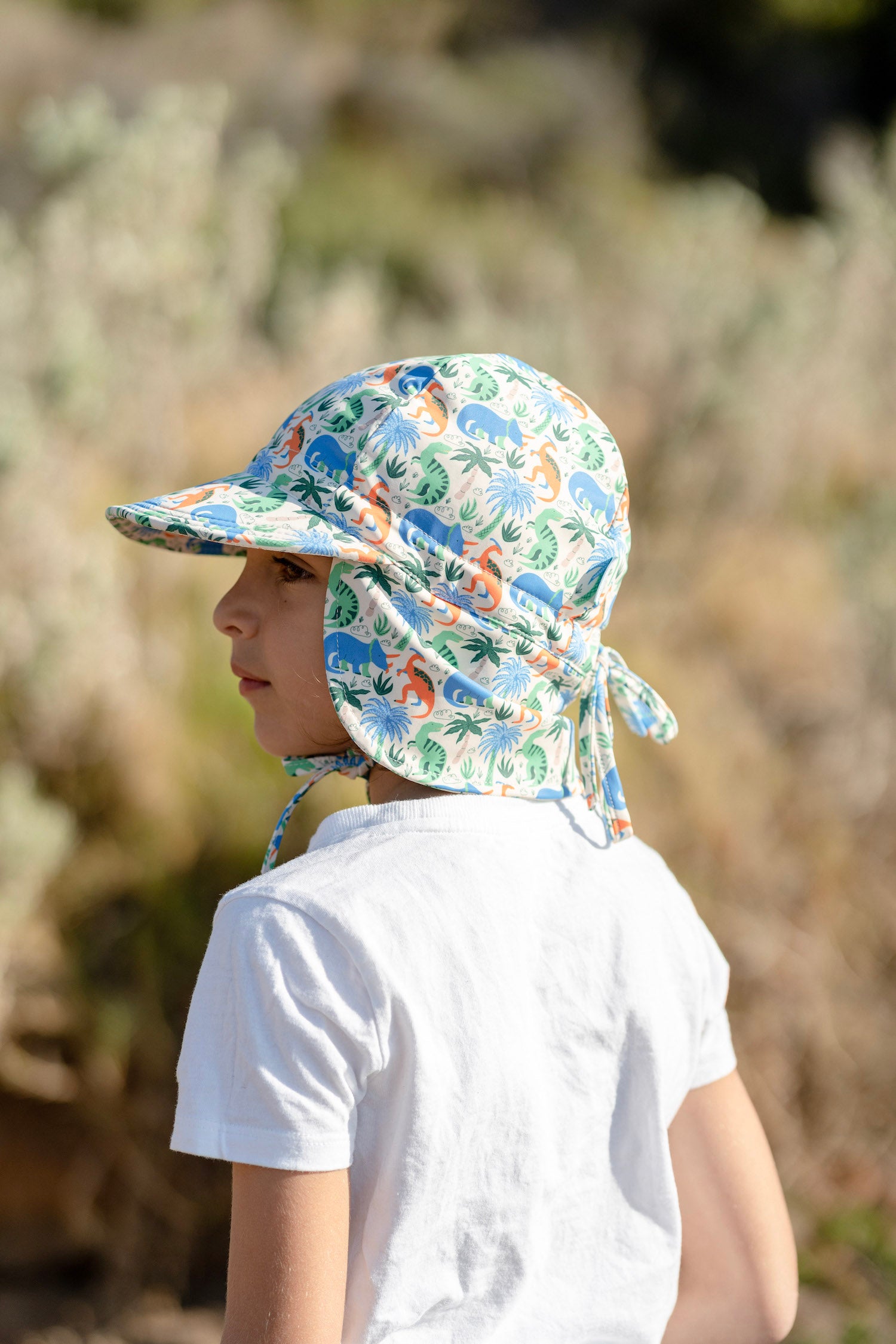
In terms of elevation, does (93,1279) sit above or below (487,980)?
below

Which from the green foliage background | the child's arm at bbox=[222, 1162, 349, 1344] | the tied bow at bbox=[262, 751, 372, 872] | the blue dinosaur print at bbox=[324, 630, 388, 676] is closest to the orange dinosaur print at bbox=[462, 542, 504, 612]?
the blue dinosaur print at bbox=[324, 630, 388, 676]

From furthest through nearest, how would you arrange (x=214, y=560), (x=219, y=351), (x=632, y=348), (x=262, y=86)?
1. (x=262, y=86)
2. (x=632, y=348)
3. (x=219, y=351)
4. (x=214, y=560)

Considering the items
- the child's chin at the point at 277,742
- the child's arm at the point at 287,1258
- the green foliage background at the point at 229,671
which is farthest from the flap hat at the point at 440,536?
the green foliage background at the point at 229,671

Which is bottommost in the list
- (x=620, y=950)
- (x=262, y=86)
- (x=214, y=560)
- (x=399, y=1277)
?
(x=399, y=1277)

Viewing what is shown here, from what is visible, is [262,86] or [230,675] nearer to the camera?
[230,675]

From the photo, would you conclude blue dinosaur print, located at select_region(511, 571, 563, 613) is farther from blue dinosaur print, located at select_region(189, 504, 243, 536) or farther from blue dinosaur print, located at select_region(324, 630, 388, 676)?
blue dinosaur print, located at select_region(189, 504, 243, 536)

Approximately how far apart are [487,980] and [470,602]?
36 centimetres

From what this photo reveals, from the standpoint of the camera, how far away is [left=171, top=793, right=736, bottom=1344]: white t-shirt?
964 millimetres

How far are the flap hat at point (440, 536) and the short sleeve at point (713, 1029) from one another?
0.91ft

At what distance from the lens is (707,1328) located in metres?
1.37

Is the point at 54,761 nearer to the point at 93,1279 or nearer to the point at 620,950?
the point at 93,1279

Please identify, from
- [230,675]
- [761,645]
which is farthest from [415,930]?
[761,645]

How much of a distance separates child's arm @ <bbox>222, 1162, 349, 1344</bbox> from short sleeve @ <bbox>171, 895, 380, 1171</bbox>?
2cm

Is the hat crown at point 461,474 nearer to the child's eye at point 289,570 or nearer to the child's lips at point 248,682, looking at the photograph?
the child's eye at point 289,570
